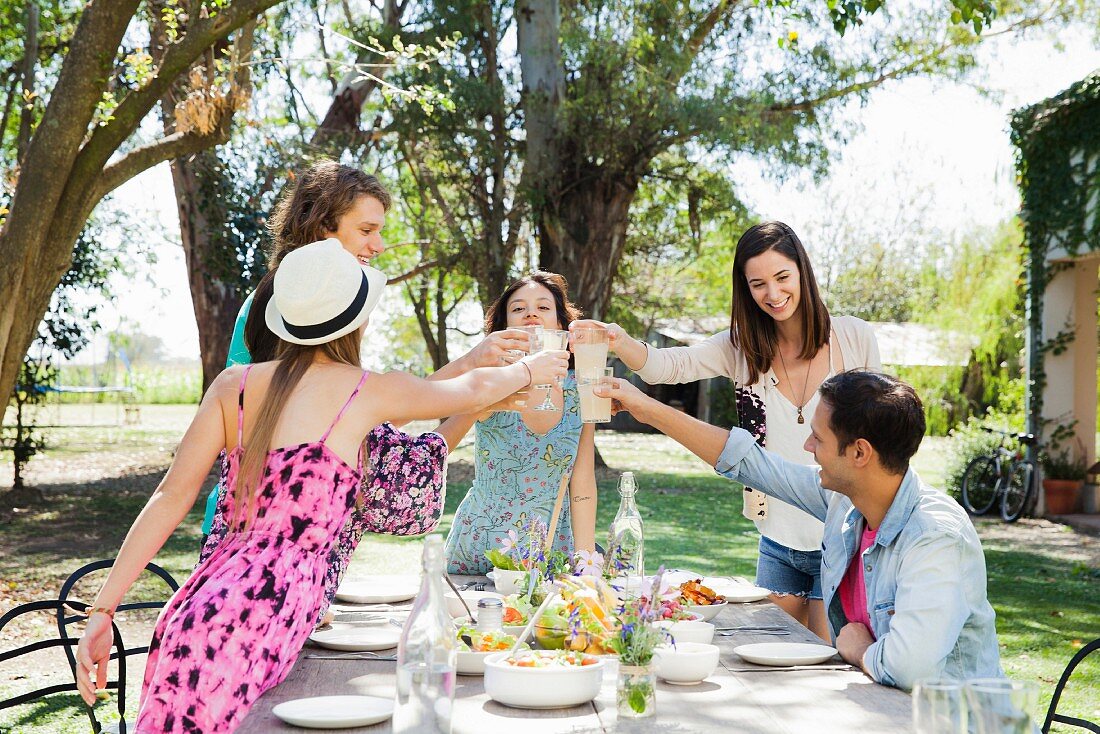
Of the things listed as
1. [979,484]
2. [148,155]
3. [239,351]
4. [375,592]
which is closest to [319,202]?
[239,351]

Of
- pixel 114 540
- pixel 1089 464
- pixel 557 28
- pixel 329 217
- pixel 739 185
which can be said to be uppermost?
pixel 557 28

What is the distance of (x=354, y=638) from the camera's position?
8.64 ft

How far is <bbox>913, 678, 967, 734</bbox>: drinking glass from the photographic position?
1390 millimetres

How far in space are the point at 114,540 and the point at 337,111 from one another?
7928 millimetres

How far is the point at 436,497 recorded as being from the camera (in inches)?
109

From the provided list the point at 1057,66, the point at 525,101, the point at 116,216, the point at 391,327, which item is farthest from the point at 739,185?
the point at 391,327

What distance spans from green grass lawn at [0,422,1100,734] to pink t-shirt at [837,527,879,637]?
2.75 meters

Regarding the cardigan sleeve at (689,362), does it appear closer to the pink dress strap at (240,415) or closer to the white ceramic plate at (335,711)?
the pink dress strap at (240,415)

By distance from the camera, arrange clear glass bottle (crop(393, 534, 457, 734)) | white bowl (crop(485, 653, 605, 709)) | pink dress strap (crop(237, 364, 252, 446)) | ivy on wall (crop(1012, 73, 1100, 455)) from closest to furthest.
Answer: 1. clear glass bottle (crop(393, 534, 457, 734))
2. white bowl (crop(485, 653, 605, 709))
3. pink dress strap (crop(237, 364, 252, 446))
4. ivy on wall (crop(1012, 73, 1100, 455))

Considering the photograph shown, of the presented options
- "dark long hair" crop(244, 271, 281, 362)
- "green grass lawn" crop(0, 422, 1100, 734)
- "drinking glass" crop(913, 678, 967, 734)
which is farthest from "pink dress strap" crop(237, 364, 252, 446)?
"green grass lawn" crop(0, 422, 1100, 734)

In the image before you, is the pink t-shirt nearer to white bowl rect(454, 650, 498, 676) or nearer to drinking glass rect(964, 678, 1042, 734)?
white bowl rect(454, 650, 498, 676)

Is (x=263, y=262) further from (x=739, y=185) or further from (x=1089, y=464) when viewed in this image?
(x=1089, y=464)

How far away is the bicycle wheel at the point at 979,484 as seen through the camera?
43.2ft

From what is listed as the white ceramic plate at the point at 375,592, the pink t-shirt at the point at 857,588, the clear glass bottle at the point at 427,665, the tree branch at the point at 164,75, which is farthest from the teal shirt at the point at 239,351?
the tree branch at the point at 164,75
